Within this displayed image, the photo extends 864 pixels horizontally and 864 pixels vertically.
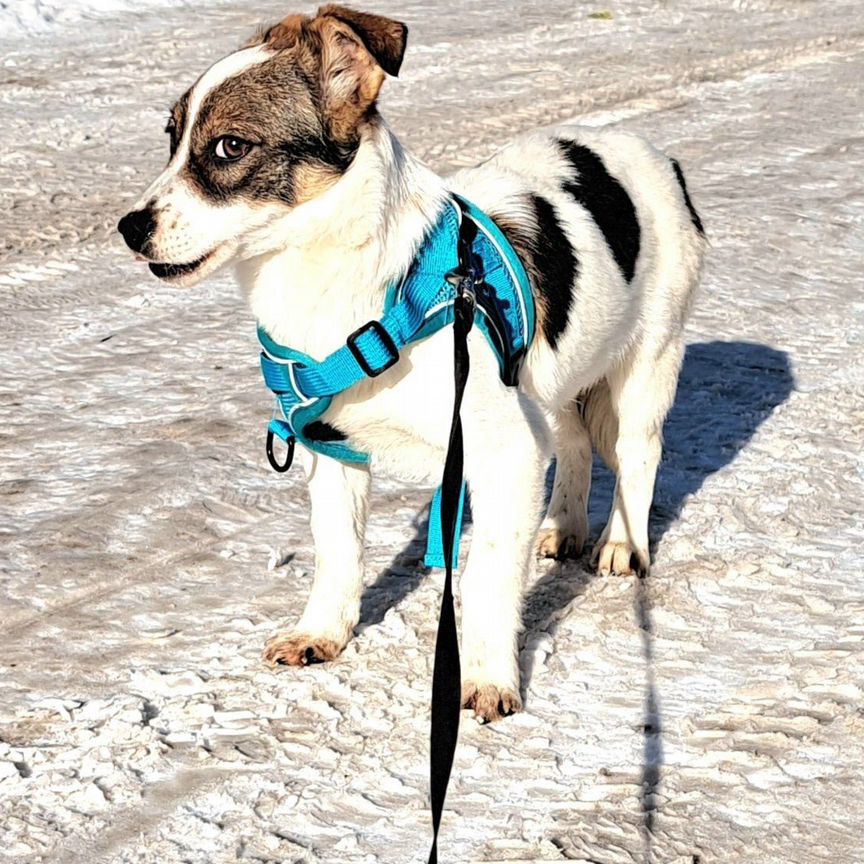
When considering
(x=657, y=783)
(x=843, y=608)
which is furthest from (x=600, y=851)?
(x=843, y=608)

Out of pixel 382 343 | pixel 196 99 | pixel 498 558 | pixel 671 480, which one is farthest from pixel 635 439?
pixel 196 99

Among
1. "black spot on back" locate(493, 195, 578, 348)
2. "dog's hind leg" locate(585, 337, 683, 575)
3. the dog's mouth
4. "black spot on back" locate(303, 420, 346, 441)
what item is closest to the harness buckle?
"black spot on back" locate(303, 420, 346, 441)

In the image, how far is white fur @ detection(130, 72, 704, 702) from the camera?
3557 mm

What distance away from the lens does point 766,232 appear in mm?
8039

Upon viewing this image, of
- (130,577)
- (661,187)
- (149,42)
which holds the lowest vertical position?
(149,42)

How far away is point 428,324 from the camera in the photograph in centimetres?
361

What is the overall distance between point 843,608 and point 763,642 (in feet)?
1.09

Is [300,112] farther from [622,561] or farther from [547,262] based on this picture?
[622,561]

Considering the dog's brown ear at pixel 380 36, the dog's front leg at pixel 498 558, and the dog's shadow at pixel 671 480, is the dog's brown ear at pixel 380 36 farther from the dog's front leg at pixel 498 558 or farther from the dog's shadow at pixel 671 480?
the dog's shadow at pixel 671 480

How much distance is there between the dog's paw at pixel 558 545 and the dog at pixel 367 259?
2.20ft

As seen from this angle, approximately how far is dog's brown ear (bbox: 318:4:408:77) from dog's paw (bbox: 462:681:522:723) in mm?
1543

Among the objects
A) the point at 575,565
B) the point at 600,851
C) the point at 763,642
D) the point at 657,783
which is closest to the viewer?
the point at 600,851

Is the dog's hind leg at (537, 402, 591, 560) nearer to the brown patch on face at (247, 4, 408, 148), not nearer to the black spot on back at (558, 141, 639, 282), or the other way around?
the black spot on back at (558, 141, 639, 282)

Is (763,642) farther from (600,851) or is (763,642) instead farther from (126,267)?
(126,267)
